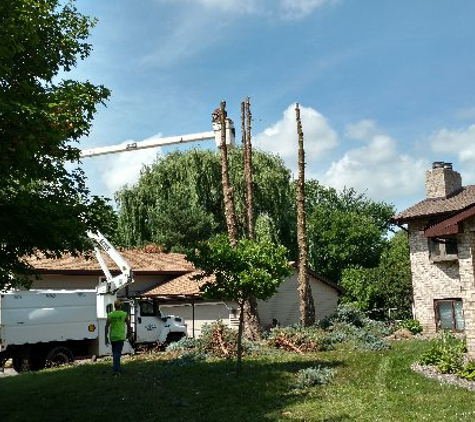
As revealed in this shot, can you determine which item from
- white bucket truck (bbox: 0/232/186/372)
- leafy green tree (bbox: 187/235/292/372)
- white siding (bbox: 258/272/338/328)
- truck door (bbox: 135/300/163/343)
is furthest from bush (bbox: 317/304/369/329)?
leafy green tree (bbox: 187/235/292/372)

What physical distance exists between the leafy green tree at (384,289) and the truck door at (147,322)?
13.7m

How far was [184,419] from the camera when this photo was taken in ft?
35.0

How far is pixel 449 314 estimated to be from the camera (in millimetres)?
25609

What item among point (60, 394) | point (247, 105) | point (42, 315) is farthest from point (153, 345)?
point (247, 105)

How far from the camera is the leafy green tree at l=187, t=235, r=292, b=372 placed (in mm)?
14891

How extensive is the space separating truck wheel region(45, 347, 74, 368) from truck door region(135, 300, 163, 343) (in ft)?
9.80

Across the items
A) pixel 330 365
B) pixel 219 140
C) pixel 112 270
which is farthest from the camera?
pixel 112 270

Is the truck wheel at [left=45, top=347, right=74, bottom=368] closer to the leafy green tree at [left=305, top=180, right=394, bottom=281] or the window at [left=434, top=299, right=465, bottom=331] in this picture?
the window at [left=434, top=299, right=465, bottom=331]

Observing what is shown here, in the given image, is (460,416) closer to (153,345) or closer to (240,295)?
(240,295)

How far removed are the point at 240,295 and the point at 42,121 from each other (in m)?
7.77

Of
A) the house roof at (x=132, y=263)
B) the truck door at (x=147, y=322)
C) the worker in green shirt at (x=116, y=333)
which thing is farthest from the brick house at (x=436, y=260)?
the worker in green shirt at (x=116, y=333)

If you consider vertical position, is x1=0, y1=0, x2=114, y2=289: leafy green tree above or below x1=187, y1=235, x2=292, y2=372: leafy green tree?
above

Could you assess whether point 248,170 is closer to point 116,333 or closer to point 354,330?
point 354,330

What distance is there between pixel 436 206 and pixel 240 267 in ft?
49.2
